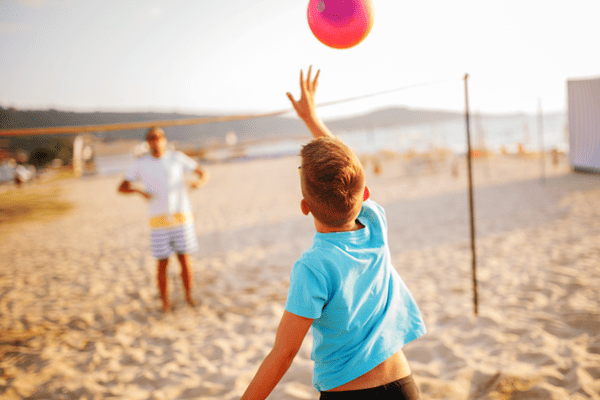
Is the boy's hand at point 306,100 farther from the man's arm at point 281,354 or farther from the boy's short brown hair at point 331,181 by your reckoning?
the man's arm at point 281,354

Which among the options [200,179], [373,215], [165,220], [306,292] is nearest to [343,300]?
[306,292]

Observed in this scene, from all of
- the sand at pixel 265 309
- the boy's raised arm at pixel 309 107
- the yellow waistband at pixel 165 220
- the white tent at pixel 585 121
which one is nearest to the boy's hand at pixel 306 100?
the boy's raised arm at pixel 309 107

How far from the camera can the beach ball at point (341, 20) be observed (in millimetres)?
1581

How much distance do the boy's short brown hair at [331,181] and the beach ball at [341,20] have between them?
3.23 feet

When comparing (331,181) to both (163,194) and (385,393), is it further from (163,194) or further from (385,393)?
(163,194)

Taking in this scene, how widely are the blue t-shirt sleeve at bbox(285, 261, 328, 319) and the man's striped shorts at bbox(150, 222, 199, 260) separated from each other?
8.22 ft

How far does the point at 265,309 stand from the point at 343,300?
2.61 metres

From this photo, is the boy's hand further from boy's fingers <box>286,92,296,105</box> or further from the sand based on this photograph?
the sand

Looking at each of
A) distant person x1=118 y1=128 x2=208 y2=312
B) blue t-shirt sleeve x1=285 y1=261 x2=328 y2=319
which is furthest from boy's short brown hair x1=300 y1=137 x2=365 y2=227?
distant person x1=118 y1=128 x2=208 y2=312

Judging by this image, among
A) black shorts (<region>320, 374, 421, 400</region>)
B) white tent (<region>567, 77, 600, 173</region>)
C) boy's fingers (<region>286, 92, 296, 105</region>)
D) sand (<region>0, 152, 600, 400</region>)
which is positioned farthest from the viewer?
white tent (<region>567, 77, 600, 173</region>)

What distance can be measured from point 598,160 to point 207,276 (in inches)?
423

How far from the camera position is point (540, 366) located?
2.11m

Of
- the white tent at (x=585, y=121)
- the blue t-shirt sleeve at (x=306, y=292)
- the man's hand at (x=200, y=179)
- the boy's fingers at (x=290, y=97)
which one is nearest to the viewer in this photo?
the blue t-shirt sleeve at (x=306, y=292)

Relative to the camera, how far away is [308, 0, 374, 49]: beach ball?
1581 mm
